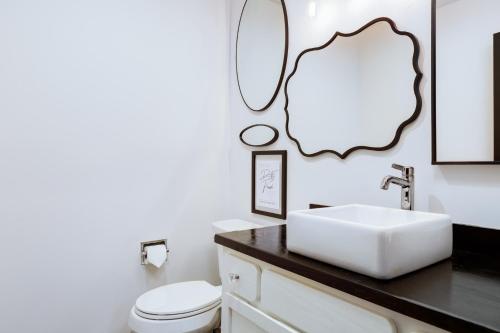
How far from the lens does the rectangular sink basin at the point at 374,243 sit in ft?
2.29

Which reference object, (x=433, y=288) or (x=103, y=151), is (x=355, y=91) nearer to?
(x=433, y=288)

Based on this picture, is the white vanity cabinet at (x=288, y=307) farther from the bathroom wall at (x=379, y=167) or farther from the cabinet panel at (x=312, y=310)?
the bathroom wall at (x=379, y=167)

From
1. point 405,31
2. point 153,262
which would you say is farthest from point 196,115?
point 405,31

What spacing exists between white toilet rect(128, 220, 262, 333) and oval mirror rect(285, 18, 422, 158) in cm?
74

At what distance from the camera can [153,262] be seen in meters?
1.76

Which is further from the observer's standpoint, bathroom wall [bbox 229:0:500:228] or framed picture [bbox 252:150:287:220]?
framed picture [bbox 252:150:287:220]

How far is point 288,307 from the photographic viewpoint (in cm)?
84

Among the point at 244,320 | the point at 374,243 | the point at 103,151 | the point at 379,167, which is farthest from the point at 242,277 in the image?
the point at 103,151

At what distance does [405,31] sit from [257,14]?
1.03 m

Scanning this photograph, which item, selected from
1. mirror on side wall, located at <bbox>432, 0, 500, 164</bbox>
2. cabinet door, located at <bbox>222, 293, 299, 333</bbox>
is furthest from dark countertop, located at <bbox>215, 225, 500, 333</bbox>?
mirror on side wall, located at <bbox>432, 0, 500, 164</bbox>

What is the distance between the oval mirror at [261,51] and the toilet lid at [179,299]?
107cm

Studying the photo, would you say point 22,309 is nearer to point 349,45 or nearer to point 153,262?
point 153,262

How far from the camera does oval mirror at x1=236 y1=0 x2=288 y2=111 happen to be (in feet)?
5.67

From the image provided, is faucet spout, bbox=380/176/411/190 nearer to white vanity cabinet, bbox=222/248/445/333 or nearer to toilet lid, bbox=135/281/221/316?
white vanity cabinet, bbox=222/248/445/333
